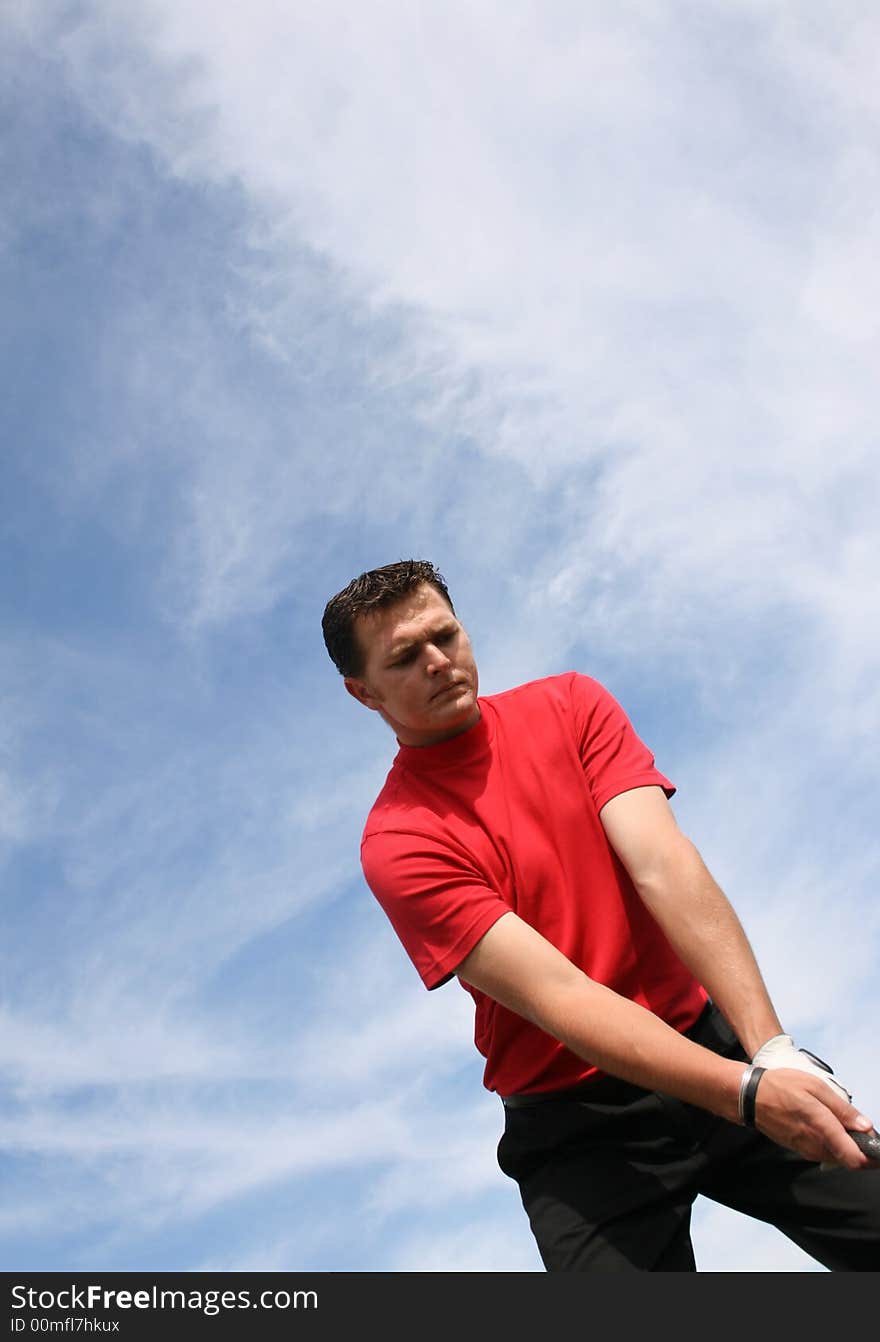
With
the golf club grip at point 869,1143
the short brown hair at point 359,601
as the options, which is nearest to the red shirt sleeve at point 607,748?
the short brown hair at point 359,601

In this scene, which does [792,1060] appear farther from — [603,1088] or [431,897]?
[431,897]

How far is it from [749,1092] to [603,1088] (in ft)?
2.83

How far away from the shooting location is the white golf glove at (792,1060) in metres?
3.81

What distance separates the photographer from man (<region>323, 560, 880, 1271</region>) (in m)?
3.97

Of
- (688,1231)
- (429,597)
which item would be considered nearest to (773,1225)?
(688,1231)

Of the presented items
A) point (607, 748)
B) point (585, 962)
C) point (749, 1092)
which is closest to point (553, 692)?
point (607, 748)

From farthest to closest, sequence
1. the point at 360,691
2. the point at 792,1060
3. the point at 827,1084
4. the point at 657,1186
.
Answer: the point at 360,691, the point at 657,1186, the point at 792,1060, the point at 827,1084

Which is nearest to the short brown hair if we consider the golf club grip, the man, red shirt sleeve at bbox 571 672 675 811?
the man

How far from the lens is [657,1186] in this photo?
429 centimetres

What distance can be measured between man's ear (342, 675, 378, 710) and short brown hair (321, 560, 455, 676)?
5cm

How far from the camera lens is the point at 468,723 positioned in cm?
521

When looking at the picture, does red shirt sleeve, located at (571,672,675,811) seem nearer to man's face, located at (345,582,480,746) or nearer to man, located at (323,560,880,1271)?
man, located at (323,560,880,1271)

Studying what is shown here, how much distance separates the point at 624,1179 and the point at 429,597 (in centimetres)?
261

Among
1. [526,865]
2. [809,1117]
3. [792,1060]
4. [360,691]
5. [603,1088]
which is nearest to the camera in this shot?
[809,1117]
